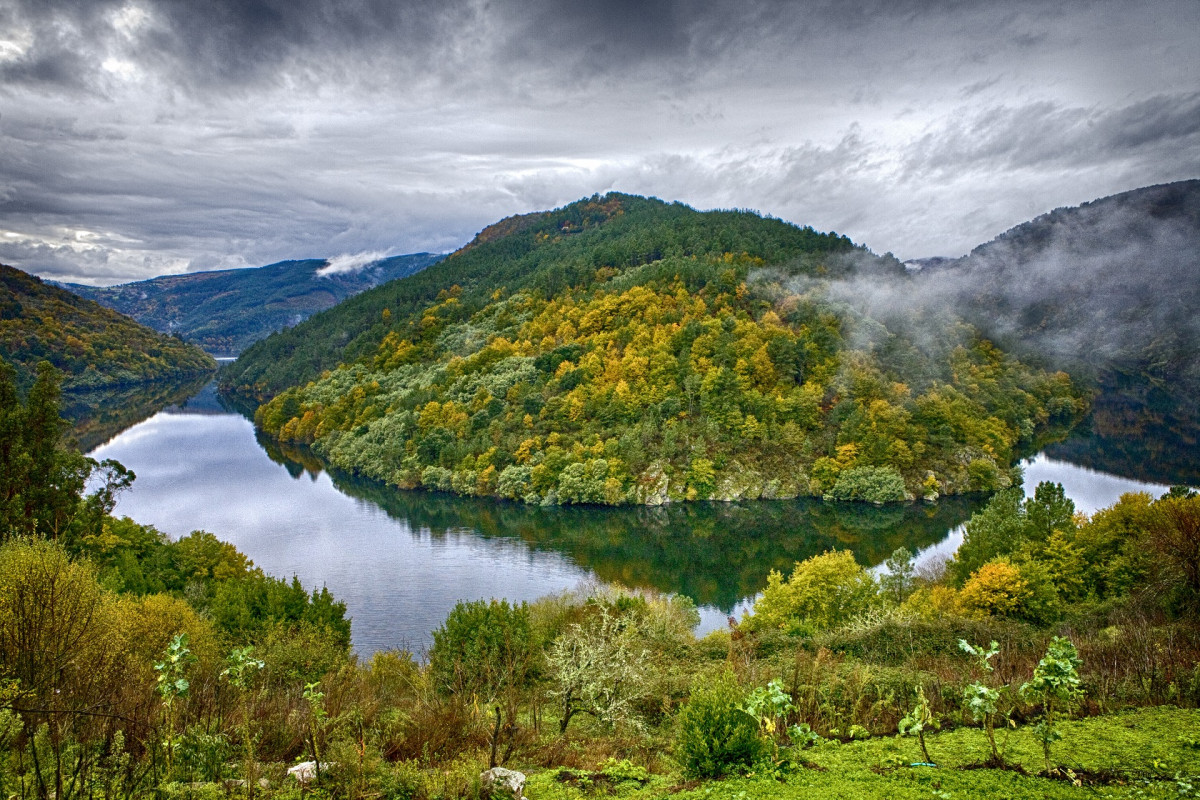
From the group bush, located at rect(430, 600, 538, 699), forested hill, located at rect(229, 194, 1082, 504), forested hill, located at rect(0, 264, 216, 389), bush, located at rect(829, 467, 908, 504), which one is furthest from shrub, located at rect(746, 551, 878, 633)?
forested hill, located at rect(0, 264, 216, 389)

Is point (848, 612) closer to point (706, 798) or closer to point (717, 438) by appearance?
point (706, 798)

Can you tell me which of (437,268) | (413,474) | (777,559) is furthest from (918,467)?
(437,268)

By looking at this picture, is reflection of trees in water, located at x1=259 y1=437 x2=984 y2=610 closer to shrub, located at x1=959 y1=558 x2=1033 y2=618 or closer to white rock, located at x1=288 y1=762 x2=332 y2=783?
shrub, located at x1=959 y1=558 x2=1033 y2=618

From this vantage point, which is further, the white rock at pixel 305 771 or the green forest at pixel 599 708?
the white rock at pixel 305 771

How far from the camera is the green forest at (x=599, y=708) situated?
791cm

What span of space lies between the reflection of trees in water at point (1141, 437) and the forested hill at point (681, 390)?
5819 millimetres

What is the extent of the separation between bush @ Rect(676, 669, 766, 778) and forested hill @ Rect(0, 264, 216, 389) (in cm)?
14739

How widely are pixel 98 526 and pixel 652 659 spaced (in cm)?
2612

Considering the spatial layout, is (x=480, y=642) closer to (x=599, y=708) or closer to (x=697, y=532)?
(x=599, y=708)

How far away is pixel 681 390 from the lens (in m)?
78.1

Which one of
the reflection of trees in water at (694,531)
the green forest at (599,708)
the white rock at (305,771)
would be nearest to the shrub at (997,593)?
the green forest at (599,708)

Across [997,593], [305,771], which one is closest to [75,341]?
[305,771]

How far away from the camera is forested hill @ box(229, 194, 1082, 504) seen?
6938 centimetres

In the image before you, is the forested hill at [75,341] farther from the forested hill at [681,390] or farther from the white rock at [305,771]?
the white rock at [305,771]
